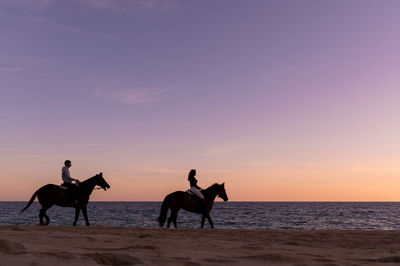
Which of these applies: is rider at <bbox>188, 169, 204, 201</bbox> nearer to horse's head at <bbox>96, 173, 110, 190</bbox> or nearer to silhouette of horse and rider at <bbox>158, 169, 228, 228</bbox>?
silhouette of horse and rider at <bbox>158, 169, 228, 228</bbox>

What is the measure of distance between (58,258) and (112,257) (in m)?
0.69

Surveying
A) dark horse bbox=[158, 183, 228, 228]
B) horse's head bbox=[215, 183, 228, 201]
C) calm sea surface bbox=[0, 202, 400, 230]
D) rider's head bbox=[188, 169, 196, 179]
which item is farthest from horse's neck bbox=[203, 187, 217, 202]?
calm sea surface bbox=[0, 202, 400, 230]

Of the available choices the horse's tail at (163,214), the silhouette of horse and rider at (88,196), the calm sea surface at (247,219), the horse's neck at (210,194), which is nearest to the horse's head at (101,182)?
the silhouette of horse and rider at (88,196)

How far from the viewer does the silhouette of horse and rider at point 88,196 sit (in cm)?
1587

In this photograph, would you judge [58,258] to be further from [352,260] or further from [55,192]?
[55,192]

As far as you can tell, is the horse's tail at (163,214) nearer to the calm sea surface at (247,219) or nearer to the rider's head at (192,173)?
the rider's head at (192,173)

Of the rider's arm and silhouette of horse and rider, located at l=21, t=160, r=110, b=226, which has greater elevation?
the rider's arm

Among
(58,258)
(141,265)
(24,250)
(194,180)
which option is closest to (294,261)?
(141,265)

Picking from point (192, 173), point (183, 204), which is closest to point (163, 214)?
point (183, 204)

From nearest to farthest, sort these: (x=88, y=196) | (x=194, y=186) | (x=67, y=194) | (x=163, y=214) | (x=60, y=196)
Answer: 1. (x=60, y=196)
2. (x=67, y=194)
3. (x=88, y=196)
4. (x=163, y=214)
5. (x=194, y=186)

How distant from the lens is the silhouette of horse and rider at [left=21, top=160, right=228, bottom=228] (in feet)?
52.1

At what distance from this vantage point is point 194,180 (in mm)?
17234

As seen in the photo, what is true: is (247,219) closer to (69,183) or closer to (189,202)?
(189,202)

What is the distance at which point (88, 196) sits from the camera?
54.2 ft
